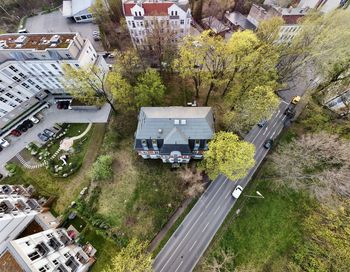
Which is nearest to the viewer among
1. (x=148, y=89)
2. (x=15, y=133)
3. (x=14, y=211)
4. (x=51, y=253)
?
(x=51, y=253)

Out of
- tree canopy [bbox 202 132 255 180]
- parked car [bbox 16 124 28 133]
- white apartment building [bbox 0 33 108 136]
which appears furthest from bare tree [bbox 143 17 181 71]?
parked car [bbox 16 124 28 133]

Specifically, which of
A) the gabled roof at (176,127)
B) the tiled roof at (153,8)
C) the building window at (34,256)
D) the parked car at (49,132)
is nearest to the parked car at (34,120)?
the parked car at (49,132)

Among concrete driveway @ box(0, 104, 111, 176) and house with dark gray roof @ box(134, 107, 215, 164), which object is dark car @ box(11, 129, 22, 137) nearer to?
concrete driveway @ box(0, 104, 111, 176)

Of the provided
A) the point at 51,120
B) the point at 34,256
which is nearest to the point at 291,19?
the point at 51,120

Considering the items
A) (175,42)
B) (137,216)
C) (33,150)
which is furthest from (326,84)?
(33,150)

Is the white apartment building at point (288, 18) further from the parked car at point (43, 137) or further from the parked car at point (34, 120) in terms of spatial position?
the parked car at point (34, 120)

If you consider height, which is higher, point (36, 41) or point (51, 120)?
point (36, 41)

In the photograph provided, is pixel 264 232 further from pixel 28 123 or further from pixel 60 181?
pixel 28 123
